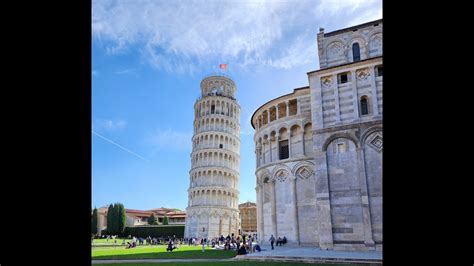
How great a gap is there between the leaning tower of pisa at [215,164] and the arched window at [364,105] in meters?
44.8

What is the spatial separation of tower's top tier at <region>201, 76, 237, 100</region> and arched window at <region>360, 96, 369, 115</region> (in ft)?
170

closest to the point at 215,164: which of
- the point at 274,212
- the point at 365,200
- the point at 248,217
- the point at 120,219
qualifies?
the point at 120,219

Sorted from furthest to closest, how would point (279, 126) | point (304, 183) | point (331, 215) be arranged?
point (279, 126) < point (304, 183) < point (331, 215)

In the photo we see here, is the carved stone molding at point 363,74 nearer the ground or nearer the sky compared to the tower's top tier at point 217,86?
nearer the ground

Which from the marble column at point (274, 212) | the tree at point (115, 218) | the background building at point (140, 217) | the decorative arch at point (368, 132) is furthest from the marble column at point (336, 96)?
the background building at point (140, 217)

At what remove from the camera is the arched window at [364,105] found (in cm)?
2253

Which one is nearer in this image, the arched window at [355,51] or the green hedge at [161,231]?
the arched window at [355,51]

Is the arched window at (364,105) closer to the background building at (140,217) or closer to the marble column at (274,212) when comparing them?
the marble column at (274,212)

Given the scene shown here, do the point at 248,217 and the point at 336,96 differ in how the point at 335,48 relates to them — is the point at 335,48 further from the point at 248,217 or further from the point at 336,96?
the point at 248,217

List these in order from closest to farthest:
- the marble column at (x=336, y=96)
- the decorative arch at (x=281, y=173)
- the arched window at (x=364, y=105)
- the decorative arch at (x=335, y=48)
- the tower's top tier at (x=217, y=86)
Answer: the arched window at (x=364, y=105)
the marble column at (x=336, y=96)
the decorative arch at (x=335, y=48)
the decorative arch at (x=281, y=173)
the tower's top tier at (x=217, y=86)
